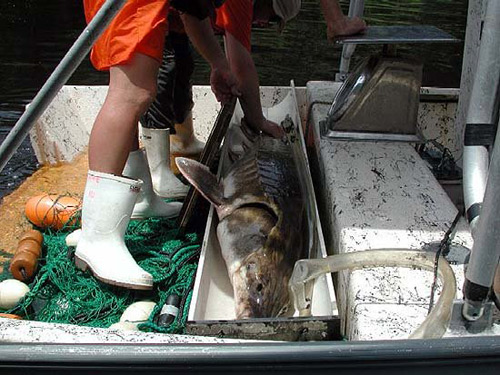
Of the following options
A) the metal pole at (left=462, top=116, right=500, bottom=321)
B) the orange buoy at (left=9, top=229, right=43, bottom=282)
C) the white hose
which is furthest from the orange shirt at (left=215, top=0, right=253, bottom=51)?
the metal pole at (left=462, top=116, right=500, bottom=321)

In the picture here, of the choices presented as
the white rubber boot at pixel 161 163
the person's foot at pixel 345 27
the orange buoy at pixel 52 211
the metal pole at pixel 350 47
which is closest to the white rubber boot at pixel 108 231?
the orange buoy at pixel 52 211

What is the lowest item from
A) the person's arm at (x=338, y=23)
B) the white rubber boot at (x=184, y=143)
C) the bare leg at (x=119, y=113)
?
the white rubber boot at (x=184, y=143)

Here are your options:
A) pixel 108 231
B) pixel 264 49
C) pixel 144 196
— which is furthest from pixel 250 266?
pixel 264 49

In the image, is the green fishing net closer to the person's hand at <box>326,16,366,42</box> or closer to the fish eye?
the fish eye

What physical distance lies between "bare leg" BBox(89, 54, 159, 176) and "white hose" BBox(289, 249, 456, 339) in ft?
3.18

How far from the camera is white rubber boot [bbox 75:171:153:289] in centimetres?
274

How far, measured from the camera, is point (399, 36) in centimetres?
329

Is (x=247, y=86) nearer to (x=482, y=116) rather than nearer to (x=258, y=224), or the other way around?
(x=258, y=224)

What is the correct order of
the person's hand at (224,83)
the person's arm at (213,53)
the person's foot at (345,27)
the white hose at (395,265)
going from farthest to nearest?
the person's hand at (224,83) → the person's arm at (213,53) → the person's foot at (345,27) → the white hose at (395,265)

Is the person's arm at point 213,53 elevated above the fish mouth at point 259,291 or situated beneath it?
elevated above

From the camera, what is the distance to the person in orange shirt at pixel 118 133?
2.69m

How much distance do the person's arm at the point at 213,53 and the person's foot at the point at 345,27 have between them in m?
0.73

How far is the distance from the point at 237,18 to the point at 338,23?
94 cm

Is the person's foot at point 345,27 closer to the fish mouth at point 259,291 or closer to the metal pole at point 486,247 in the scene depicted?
the fish mouth at point 259,291
